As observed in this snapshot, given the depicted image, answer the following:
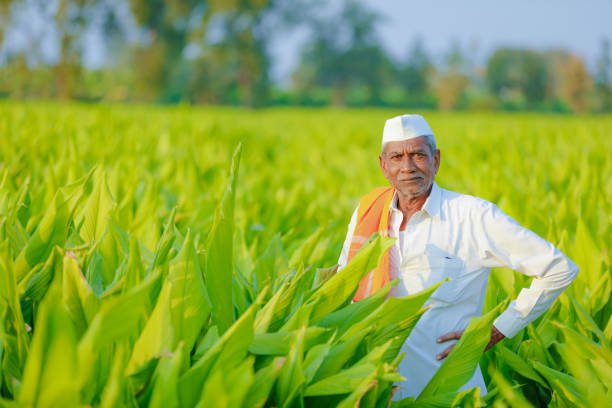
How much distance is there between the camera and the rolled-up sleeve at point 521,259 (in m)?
1.40

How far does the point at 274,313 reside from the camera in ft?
4.32

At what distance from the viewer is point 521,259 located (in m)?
1.43

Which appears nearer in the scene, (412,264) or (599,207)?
(412,264)

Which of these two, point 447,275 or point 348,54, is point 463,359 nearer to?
point 447,275

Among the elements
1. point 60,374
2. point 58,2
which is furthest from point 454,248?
point 58,2

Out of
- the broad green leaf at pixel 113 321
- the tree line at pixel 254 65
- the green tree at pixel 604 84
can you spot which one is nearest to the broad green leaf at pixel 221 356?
the broad green leaf at pixel 113 321

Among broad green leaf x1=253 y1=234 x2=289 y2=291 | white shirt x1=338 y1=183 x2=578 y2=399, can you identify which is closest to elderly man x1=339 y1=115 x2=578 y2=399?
white shirt x1=338 y1=183 x2=578 y2=399

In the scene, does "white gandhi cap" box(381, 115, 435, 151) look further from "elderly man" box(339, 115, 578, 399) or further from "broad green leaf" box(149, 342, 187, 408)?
"broad green leaf" box(149, 342, 187, 408)

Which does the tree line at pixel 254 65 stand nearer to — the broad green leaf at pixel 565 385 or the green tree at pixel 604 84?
the green tree at pixel 604 84

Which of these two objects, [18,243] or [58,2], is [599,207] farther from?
[58,2]

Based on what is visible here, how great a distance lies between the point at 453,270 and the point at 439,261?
0.14 feet

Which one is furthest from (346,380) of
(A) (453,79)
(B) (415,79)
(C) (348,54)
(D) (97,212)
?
(B) (415,79)

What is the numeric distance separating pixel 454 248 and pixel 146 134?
204 inches

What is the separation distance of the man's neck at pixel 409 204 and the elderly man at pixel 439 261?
1cm
